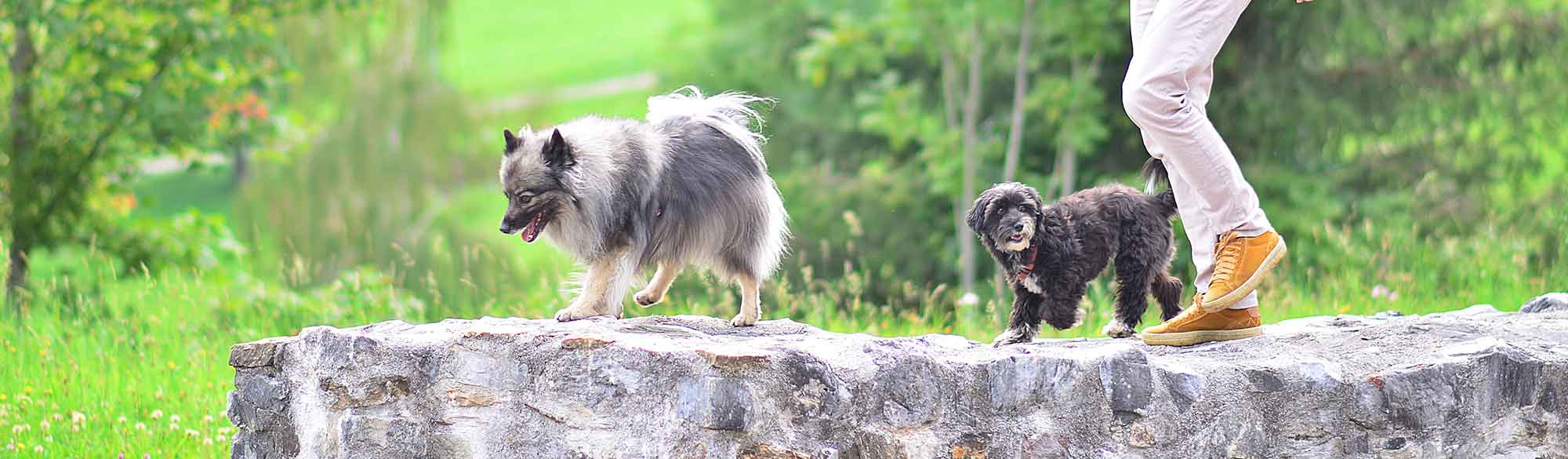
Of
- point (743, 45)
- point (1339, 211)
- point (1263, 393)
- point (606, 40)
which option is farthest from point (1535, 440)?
point (606, 40)

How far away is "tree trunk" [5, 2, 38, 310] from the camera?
9.33m

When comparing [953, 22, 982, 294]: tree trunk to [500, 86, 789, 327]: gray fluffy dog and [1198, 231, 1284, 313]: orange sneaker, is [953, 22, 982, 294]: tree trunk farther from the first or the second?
[1198, 231, 1284, 313]: orange sneaker

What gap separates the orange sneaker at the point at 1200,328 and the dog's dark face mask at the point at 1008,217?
58 centimetres

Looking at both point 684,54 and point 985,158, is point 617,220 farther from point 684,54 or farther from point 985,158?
point 684,54

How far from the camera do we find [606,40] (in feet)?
134

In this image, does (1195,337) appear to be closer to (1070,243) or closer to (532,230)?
(1070,243)

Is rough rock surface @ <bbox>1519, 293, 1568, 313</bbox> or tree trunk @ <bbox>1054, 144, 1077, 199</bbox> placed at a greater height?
rough rock surface @ <bbox>1519, 293, 1568, 313</bbox>

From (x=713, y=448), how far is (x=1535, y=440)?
288 cm

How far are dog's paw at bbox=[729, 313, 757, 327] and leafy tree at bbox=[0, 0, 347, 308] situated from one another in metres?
5.60

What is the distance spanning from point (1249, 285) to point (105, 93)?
25.8 feet

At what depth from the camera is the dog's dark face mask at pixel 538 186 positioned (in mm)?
4719

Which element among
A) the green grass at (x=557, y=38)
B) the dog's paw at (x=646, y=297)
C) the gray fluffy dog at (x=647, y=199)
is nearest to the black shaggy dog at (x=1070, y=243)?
the gray fluffy dog at (x=647, y=199)

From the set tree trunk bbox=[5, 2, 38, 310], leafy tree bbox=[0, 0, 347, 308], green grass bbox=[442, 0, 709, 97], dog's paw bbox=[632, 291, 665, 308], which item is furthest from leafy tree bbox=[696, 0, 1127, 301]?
green grass bbox=[442, 0, 709, 97]

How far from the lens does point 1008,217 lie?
4.72 metres
